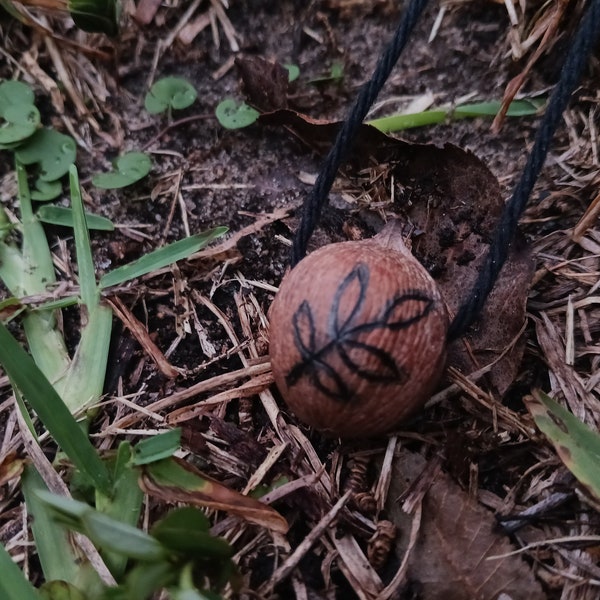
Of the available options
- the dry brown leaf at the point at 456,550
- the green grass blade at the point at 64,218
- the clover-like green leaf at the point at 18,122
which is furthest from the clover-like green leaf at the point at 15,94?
the dry brown leaf at the point at 456,550

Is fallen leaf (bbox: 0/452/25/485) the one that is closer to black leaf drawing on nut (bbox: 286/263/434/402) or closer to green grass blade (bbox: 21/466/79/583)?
green grass blade (bbox: 21/466/79/583)

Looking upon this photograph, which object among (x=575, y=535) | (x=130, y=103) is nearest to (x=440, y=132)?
(x=130, y=103)

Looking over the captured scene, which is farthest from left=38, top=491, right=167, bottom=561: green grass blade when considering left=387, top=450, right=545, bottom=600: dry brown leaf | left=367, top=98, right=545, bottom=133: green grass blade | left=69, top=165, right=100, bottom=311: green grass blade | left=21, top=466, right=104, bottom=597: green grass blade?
left=367, top=98, right=545, bottom=133: green grass blade

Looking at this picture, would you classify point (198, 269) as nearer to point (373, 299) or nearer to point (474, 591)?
point (373, 299)

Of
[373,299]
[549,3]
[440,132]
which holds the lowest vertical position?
[373,299]

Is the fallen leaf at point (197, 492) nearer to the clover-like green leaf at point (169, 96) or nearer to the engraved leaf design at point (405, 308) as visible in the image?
the engraved leaf design at point (405, 308)

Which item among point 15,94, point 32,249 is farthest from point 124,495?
point 15,94
